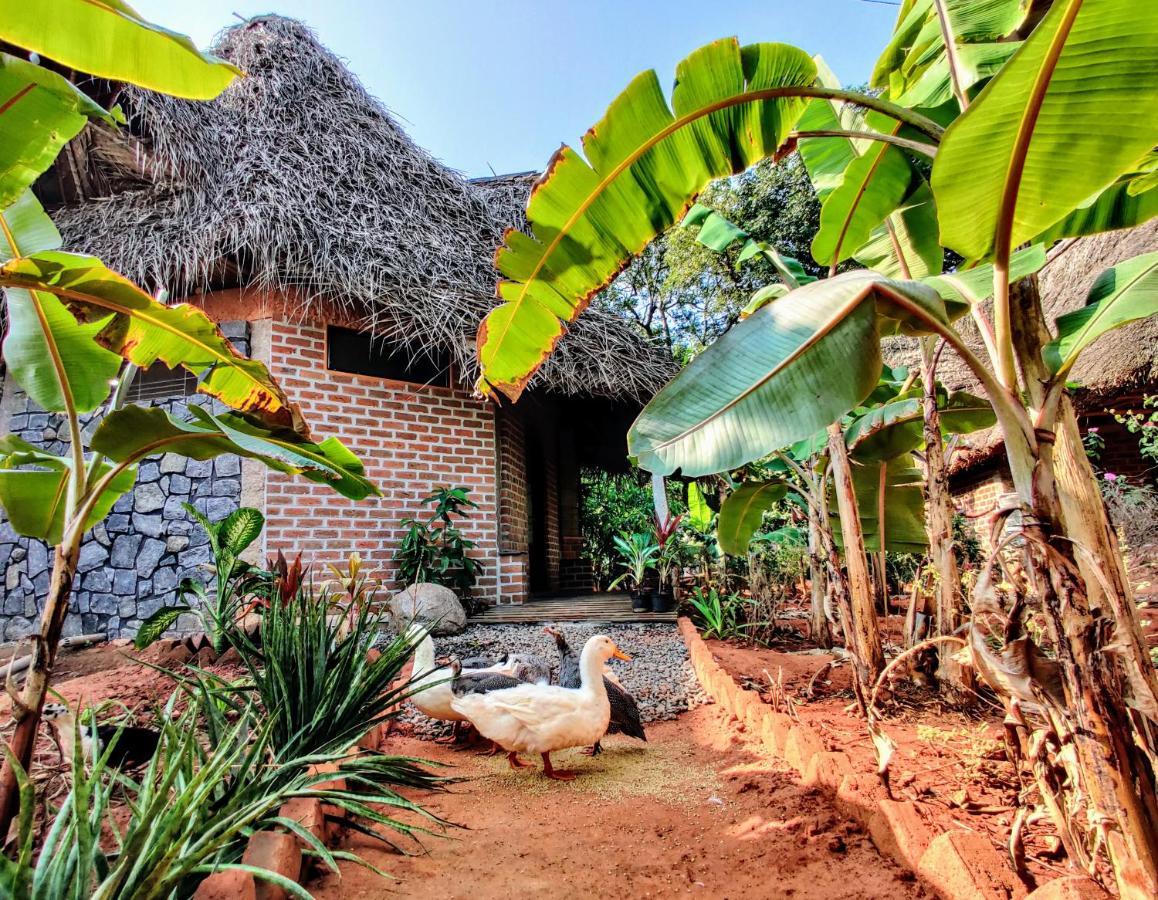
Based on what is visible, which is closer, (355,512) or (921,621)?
(921,621)

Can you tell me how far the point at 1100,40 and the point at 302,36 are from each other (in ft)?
27.9

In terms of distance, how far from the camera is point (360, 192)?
6.47m

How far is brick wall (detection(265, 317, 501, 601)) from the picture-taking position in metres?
5.46

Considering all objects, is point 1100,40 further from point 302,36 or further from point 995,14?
point 302,36

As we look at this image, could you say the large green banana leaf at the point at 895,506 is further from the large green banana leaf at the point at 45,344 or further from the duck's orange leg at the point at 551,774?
the large green banana leaf at the point at 45,344

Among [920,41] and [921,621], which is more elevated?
[920,41]

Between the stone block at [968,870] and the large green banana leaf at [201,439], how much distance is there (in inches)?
69.7

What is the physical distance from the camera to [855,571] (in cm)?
316

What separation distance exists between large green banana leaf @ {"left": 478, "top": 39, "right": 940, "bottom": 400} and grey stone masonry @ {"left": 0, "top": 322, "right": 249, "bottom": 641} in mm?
4088

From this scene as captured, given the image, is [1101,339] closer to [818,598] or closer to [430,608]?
[818,598]

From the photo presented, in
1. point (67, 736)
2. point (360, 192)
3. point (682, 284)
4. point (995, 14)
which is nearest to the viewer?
point (67, 736)

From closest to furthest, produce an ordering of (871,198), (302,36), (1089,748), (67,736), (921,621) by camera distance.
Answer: (1089,748)
(67,736)
(871,198)
(921,621)
(302,36)

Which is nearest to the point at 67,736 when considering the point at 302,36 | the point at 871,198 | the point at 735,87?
the point at 735,87

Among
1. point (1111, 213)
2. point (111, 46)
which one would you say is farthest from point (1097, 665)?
point (111, 46)
